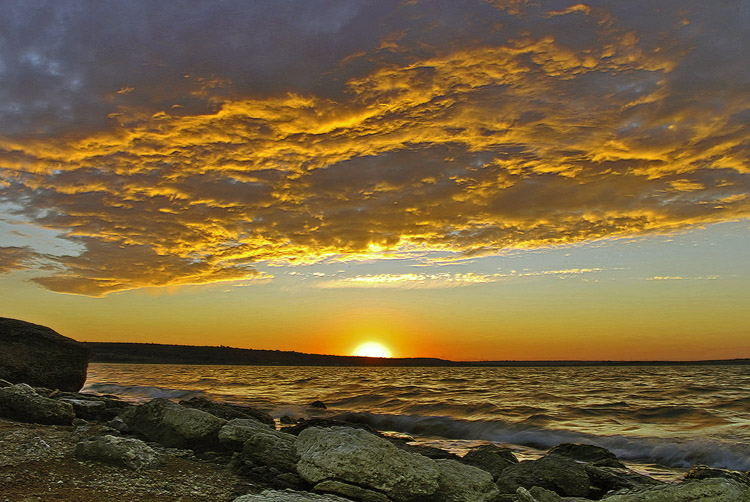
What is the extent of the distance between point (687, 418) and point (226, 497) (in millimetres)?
21408

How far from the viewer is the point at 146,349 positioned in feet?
486

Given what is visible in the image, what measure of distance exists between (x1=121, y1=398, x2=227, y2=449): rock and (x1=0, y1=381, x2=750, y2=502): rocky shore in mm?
22

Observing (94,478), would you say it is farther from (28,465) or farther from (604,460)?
(604,460)

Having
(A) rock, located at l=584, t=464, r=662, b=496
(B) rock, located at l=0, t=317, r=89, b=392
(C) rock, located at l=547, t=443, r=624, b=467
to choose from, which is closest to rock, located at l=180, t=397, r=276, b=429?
(B) rock, located at l=0, t=317, r=89, b=392

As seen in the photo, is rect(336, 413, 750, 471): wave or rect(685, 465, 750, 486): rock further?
rect(336, 413, 750, 471): wave

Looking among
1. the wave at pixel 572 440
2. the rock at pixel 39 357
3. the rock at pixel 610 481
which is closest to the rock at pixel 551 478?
the rock at pixel 610 481

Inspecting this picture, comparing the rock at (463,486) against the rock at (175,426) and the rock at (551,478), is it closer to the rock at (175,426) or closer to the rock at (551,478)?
the rock at (551,478)

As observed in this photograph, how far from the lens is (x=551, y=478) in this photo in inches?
379

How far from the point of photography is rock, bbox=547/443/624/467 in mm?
12641

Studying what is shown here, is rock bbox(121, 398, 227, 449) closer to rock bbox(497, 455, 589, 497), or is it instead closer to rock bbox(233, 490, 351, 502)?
rock bbox(233, 490, 351, 502)

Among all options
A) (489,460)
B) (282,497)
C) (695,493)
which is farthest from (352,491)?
(489,460)

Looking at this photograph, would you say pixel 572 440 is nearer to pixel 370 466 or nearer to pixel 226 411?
pixel 226 411

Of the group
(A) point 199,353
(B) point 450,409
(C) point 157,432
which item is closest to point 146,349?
(A) point 199,353

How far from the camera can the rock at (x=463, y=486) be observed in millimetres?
7270
